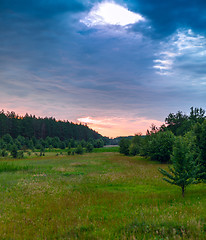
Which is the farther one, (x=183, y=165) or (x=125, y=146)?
(x=125, y=146)

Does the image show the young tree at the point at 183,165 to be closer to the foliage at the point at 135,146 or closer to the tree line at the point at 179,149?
the tree line at the point at 179,149

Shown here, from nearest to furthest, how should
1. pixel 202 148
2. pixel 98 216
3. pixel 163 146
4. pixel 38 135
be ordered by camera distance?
1. pixel 98 216
2. pixel 202 148
3. pixel 163 146
4. pixel 38 135

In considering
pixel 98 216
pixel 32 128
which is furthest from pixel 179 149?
pixel 32 128

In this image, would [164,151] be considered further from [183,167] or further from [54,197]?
[54,197]

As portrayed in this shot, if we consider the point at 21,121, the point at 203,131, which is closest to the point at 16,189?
the point at 203,131

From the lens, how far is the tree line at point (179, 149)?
1127 cm

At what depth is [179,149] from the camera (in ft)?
37.5

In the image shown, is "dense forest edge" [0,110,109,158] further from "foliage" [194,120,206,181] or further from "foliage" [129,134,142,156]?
"foliage" [194,120,206,181]

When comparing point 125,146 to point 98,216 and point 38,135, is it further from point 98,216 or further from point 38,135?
point 38,135

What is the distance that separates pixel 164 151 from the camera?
34781mm

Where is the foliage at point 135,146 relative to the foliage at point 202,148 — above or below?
below

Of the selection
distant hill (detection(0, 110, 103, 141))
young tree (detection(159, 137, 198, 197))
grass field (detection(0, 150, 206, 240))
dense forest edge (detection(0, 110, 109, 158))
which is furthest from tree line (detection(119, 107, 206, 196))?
distant hill (detection(0, 110, 103, 141))

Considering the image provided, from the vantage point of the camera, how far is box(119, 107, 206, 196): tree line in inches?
444

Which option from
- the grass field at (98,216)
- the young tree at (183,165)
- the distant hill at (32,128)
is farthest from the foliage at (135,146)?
the distant hill at (32,128)
